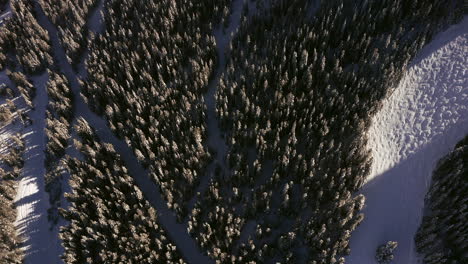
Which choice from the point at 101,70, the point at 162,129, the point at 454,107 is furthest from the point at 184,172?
the point at 454,107

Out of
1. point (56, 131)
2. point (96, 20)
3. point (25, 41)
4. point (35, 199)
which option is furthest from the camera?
point (96, 20)

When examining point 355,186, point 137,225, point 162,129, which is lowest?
point 355,186

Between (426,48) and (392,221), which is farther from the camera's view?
(426,48)

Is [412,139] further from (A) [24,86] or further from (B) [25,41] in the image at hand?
(B) [25,41]

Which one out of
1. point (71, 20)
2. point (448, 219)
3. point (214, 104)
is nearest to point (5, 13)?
point (71, 20)

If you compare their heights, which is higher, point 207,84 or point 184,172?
point 207,84

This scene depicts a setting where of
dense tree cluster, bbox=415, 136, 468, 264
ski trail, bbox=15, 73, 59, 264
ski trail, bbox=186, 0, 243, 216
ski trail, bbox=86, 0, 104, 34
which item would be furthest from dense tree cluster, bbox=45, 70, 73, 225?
dense tree cluster, bbox=415, 136, 468, 264

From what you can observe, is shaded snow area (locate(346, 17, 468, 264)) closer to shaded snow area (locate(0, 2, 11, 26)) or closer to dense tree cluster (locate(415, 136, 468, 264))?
dense tree cluster (locate(415, 136, 468, 264))

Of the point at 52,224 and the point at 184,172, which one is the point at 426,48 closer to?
the point at 184,172
